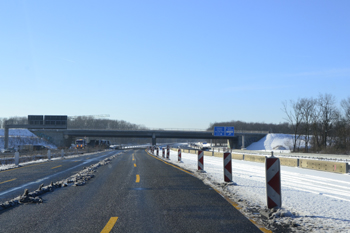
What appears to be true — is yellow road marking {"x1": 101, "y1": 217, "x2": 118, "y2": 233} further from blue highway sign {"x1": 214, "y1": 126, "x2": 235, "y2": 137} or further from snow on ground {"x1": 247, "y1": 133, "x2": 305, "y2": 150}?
snow on ground {"x1": 247, "y1": 133, "x2": 305, "y2": 150}

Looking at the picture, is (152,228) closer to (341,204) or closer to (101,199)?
(101,199)

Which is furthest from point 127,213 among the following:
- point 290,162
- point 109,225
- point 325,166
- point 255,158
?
point 255,158

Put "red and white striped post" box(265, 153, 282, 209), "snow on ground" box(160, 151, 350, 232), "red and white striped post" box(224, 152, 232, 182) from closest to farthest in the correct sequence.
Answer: "snow on ground" box(160, 151, 350, 232) → "red and white striped post" box(265, 153, 282, 209) → "red and white striped post" box(224, 152, 232, 182)

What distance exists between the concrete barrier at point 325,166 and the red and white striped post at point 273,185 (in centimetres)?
1117

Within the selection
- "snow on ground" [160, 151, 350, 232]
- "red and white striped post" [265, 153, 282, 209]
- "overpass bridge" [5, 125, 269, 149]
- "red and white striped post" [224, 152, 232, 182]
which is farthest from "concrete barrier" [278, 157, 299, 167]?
"overpass bridge" [5, 125, 269, 149]

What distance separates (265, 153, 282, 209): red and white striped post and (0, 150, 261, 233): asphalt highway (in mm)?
896

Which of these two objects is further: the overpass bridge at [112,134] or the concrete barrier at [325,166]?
the overpass bridge at [112,134]

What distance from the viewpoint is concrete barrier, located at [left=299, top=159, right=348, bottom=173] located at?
16.2 meters

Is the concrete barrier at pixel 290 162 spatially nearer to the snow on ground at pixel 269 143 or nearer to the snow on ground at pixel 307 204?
the snow on ground at pixel 307 204

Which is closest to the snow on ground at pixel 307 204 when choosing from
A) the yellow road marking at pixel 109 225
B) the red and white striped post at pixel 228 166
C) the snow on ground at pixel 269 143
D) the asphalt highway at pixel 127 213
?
the red and white striped post at pixel 228 166

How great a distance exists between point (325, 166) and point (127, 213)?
598 inches

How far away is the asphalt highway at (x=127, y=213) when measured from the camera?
18.3 ft

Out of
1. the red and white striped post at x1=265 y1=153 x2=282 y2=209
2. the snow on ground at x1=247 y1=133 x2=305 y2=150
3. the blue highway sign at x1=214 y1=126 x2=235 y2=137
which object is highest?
the blue highway sign at x1=214 y1=126 x2=235 y2=137

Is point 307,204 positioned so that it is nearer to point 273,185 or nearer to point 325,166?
point 273,185
